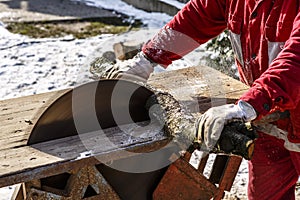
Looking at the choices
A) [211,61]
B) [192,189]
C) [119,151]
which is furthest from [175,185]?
[211,61]

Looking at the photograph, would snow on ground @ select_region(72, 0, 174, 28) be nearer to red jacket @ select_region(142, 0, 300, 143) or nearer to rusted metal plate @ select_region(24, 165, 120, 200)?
red jacket @ select_region(142, 0, 300, 143)

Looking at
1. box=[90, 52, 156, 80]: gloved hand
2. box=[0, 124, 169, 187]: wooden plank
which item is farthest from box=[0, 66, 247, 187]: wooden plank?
box=[90, 52, 156, 80]: gloved hand

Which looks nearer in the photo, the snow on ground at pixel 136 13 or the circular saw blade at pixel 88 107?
the circular saw blade at pixel 88 107

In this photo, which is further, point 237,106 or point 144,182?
point 144,182

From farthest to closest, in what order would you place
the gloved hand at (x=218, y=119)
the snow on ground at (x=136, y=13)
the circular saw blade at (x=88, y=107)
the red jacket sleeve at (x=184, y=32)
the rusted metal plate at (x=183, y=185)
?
the snow on ground at (x=136, y=13), the red jacket sleeve at (x=184, y=32), the rusted metal plate at (x=183, y=185), the circular saw blade at (x=88, y=107), the gloved hand at (x=218, y=119)

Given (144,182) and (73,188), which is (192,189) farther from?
(73,188)

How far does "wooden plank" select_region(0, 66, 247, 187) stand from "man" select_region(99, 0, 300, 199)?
0.50 feet

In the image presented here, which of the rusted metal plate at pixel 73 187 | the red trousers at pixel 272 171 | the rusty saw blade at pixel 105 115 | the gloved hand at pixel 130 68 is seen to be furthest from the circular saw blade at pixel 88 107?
the red trousers at pixel 272 171

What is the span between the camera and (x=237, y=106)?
217cm

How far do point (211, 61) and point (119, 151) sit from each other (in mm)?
2944

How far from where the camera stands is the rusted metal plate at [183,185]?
2545mm

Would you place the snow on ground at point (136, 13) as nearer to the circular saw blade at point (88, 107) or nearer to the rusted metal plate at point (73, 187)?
the circular saw blade at point (88, 107)

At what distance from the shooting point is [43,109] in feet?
8.26

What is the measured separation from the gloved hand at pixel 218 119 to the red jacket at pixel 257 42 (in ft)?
0.12
